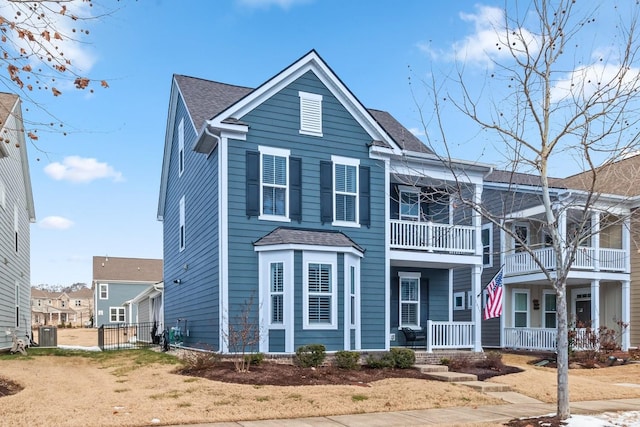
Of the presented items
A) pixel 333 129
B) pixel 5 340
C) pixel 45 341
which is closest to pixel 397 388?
pixel 333 129

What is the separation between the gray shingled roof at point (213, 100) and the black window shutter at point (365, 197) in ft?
5.90

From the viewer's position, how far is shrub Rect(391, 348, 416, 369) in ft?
48.5

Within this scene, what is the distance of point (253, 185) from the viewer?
1510cm

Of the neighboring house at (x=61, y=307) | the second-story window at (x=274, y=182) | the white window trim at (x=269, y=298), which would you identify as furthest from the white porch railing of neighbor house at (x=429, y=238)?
the neighboring house at (x=61, y=307)

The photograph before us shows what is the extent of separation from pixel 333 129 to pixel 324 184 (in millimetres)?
1626

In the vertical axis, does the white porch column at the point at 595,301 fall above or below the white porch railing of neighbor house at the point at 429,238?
below

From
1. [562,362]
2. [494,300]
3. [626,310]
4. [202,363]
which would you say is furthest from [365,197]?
[626,310]

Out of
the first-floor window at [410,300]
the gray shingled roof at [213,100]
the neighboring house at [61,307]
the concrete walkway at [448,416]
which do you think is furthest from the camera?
the neighboring house at [61,307]

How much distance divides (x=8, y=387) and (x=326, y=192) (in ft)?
28.8

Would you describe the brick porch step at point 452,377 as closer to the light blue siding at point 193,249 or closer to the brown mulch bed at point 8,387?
the light blue siding at point 193,249

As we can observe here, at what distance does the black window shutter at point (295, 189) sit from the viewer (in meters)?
15.6

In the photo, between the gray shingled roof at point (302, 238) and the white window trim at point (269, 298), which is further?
the gray shingled roof at point (302, 238)

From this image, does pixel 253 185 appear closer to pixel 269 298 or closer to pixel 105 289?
pixel 269 298

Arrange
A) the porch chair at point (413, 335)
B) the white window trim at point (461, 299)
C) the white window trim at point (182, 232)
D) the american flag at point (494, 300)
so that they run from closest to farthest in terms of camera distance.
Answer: the american flag at point (494, 300) → the porch chair at point (413, 335) → the white window trim at point (182, 232) → the white window trim at point (461, 299)
